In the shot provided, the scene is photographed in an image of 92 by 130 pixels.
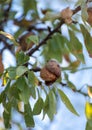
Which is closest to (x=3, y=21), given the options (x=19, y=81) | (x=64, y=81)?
(x=64, y=81)

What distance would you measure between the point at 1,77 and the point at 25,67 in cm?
6

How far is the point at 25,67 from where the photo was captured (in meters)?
0.74

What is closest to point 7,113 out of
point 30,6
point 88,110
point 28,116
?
point 28,116

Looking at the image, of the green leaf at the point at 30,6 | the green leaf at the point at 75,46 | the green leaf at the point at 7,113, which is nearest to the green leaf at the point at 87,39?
the green leaf at the point at 75,46

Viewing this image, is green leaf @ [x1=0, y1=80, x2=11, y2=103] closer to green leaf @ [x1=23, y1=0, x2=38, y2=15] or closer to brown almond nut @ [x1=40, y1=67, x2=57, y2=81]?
brown almond nut @ [x1=40, y1=67, x2=57, y2=81]

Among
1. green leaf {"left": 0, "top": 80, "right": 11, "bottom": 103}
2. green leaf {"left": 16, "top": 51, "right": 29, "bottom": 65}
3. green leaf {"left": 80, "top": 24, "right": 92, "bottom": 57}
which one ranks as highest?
green leaf {"left": 80, "top": 24, "right": 92, "bottom": 57}

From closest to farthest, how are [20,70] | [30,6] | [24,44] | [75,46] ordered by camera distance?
1. [20,70]
2. [75,46]
3. [24,44]
4. [30,6]

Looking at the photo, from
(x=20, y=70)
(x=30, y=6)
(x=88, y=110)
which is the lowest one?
(x=88, y=110)

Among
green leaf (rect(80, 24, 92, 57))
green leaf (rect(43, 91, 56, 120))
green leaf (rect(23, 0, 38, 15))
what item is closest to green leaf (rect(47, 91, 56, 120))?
green leaf (rect(43, 91, 56, 120))

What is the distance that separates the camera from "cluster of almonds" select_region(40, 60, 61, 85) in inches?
29.7

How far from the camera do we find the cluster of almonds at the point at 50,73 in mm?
→ 753

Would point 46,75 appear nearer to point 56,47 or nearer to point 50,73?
point 50,73

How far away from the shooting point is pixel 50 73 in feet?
2.47

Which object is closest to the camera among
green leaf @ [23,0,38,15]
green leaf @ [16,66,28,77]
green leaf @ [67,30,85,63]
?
green leaf @ [16,66,28,77]
